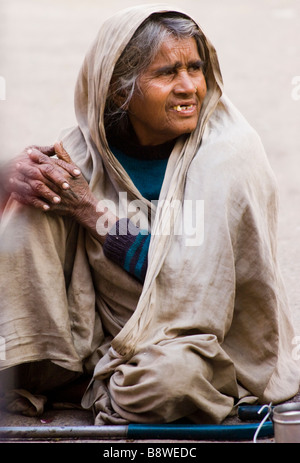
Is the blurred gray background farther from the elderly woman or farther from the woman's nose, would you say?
the woman's nose

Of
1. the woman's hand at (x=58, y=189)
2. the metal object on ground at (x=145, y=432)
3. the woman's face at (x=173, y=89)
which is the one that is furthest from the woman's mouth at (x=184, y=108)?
the metal object on ground at (x=145, y=432)

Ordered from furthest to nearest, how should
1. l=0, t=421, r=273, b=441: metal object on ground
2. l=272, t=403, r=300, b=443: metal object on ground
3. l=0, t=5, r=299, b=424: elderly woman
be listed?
l=0, t=5, r=299, b=424: elderly woman, l=0, t=421, r=273, b=441: metal object on ground, l=272, t=403, r=300, b=443: metal object on ground

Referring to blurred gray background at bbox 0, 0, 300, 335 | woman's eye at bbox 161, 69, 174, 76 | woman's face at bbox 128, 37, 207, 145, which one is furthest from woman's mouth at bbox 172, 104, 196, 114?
blurred gray background at bbox 0, 0, 300, 335

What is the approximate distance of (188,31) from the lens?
3277mm

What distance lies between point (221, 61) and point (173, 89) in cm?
677

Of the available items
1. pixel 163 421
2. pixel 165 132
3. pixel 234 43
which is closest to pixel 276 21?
pixel 234 43

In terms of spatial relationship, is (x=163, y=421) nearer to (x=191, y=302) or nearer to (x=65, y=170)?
(x=191, y=302)

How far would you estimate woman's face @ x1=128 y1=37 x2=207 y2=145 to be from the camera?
10.8 ft

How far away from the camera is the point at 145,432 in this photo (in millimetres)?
2938

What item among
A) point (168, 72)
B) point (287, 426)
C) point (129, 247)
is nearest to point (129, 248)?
point (129, 247)

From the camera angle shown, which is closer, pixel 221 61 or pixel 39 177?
pixel 39 177

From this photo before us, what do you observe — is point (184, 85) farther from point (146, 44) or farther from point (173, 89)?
point (146, 44)

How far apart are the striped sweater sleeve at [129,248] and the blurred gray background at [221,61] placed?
3.63 meters

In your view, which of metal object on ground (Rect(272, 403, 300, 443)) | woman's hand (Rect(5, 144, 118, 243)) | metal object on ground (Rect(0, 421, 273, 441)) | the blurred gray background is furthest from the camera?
the blurred gray background
